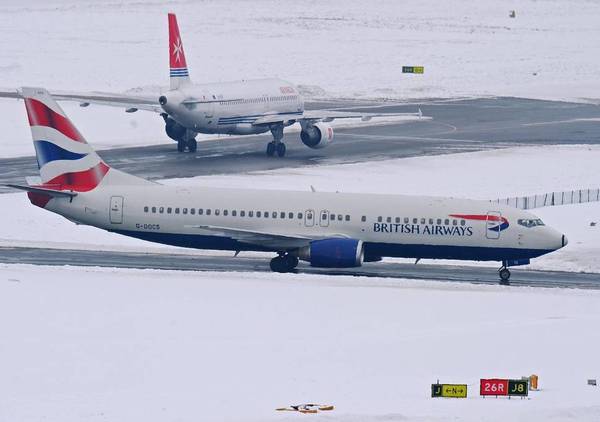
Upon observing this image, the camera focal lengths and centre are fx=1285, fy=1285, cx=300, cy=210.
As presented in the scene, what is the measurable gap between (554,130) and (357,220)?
54.0 metres

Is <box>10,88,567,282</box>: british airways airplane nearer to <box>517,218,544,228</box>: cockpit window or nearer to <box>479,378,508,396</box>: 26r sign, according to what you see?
<box>517,218,544,228</box>: cockpit window

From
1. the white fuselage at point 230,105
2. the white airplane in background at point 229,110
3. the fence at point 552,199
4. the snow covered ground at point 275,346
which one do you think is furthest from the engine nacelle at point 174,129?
the snow covered ground at point 275,346

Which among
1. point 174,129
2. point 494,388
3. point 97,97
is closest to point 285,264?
point 494,388

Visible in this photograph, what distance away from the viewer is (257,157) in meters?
88.9

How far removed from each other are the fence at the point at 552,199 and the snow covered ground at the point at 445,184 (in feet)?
3.29

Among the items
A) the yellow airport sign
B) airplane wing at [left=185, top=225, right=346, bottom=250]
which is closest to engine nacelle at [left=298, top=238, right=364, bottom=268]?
airplane wing at [left=185, top=225, right=346, bottom=250]

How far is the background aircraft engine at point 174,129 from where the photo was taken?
89812 mm

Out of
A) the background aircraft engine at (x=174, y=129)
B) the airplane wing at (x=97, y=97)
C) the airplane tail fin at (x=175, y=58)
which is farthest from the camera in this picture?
the airplane wing at (x=97, y=97)

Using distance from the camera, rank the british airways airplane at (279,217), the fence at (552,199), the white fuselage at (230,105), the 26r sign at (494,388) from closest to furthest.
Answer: the 26r sign at (494,388) → the british airways airplane at (279,217) → the fence at (552,199) → the white fuselage at (230,105)

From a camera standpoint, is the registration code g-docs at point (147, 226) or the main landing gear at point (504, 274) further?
the registration code g-docs at point (147, 226)

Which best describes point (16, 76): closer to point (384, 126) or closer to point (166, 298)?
point (384, 126)

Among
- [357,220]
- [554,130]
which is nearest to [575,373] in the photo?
[357,220]

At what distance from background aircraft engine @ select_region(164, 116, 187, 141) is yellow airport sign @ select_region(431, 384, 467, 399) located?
56.2 m

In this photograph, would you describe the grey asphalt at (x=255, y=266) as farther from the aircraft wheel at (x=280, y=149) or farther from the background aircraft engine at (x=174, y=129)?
the background aircraft engine at (x=174, y=129)
